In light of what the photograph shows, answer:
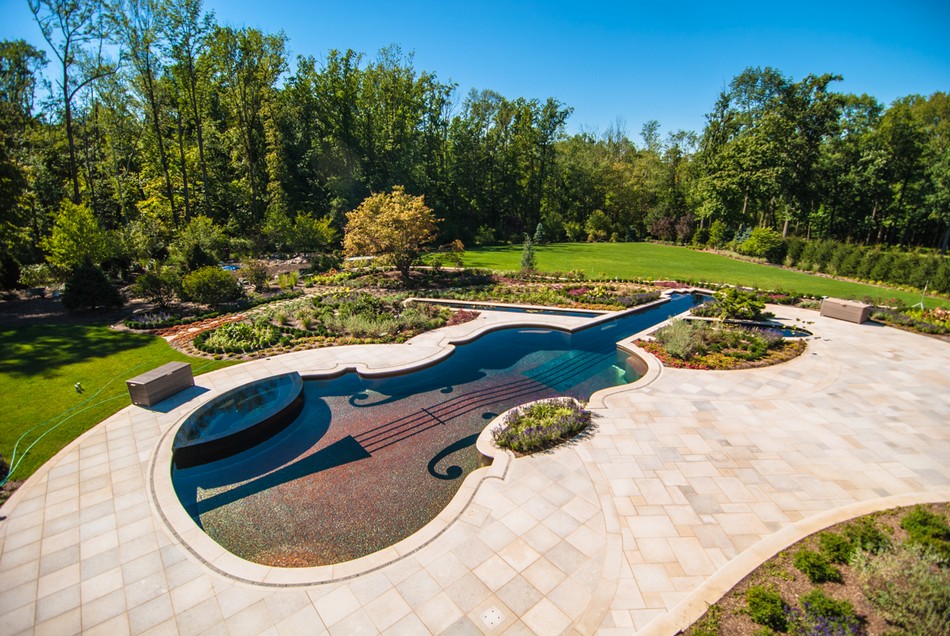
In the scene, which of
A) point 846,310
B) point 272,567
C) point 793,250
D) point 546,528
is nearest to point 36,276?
point 272,567

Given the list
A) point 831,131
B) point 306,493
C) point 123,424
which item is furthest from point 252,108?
point 831,131

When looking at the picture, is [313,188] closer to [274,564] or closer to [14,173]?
[14,173]

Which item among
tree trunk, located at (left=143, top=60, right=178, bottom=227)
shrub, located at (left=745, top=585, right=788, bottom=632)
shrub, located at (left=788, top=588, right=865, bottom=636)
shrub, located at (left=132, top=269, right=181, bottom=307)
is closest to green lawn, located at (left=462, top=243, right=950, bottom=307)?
shrub, located at (left=132, top=269, right=181, bottom=307)

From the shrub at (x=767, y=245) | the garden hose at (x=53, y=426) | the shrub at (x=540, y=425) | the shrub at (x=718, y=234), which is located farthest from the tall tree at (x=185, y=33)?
the shrub at (x=718, y=234)

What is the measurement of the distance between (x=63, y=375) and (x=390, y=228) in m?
13.4

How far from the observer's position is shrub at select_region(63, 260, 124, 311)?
16.5 meters

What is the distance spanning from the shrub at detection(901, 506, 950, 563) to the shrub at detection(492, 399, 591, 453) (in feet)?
16.2

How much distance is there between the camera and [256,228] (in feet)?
103

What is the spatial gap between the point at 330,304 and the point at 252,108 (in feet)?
85.9

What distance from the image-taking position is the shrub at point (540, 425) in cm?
809

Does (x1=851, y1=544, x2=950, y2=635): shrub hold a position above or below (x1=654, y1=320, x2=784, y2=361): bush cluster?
below

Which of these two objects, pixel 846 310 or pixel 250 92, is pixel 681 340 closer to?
pixel 846 310

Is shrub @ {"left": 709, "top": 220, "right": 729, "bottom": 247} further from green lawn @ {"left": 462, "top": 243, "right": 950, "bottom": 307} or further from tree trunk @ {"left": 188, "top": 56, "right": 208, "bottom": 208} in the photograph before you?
tree trunk @ {"left": 188, "top": 56, "right": 208, "bottom": 208}

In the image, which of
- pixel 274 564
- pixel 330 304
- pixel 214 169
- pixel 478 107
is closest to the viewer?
pixel 274 564
